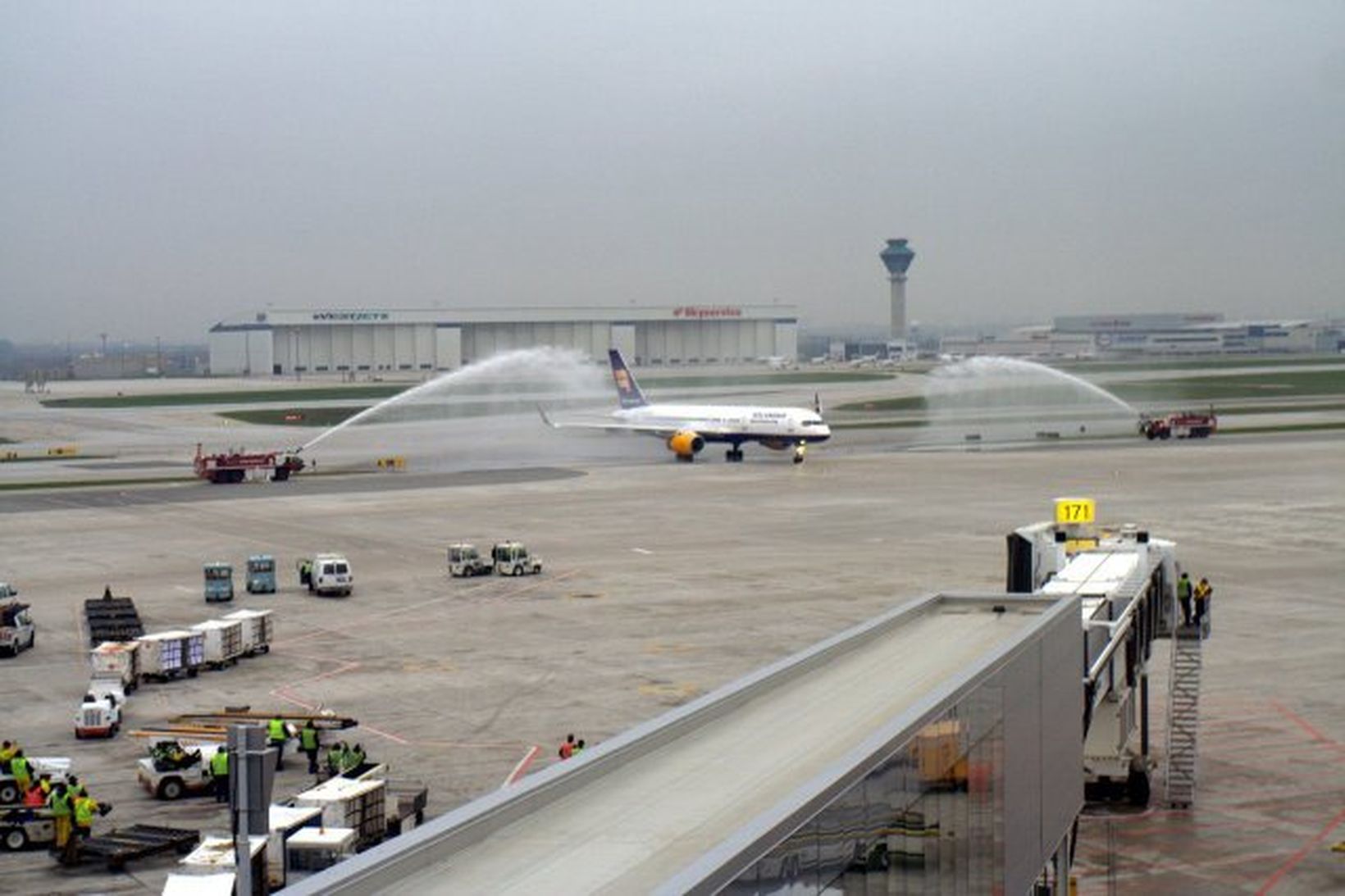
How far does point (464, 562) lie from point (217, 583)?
1025 centimetres

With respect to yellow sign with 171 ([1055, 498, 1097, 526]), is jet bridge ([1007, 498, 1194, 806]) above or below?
below

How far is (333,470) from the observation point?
415 ft

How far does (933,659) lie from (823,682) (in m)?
2.43

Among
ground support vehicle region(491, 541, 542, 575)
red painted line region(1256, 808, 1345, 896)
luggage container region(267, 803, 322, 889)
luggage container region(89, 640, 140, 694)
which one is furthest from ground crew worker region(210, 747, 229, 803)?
ground support vehicle region(491, 541, 542, 575)

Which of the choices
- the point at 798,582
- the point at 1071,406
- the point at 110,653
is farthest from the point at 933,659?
the point at 1071,406

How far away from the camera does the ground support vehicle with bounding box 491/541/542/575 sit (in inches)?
2803

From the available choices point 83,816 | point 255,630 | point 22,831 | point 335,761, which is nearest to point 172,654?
point 255,630

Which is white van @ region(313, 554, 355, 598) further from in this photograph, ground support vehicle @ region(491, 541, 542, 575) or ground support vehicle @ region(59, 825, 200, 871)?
ground support vehicle @ region(59, 825, 200, 871)

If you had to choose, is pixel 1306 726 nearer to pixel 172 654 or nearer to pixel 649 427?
pixel 172 654

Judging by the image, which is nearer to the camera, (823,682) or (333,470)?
(823,682)

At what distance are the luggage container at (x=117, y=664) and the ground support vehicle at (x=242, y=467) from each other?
68931 millimetres

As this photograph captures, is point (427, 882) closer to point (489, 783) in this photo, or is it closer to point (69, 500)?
point (489, 783)

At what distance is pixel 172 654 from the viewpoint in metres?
51.2

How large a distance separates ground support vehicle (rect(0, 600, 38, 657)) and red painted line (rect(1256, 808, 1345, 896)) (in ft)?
126
